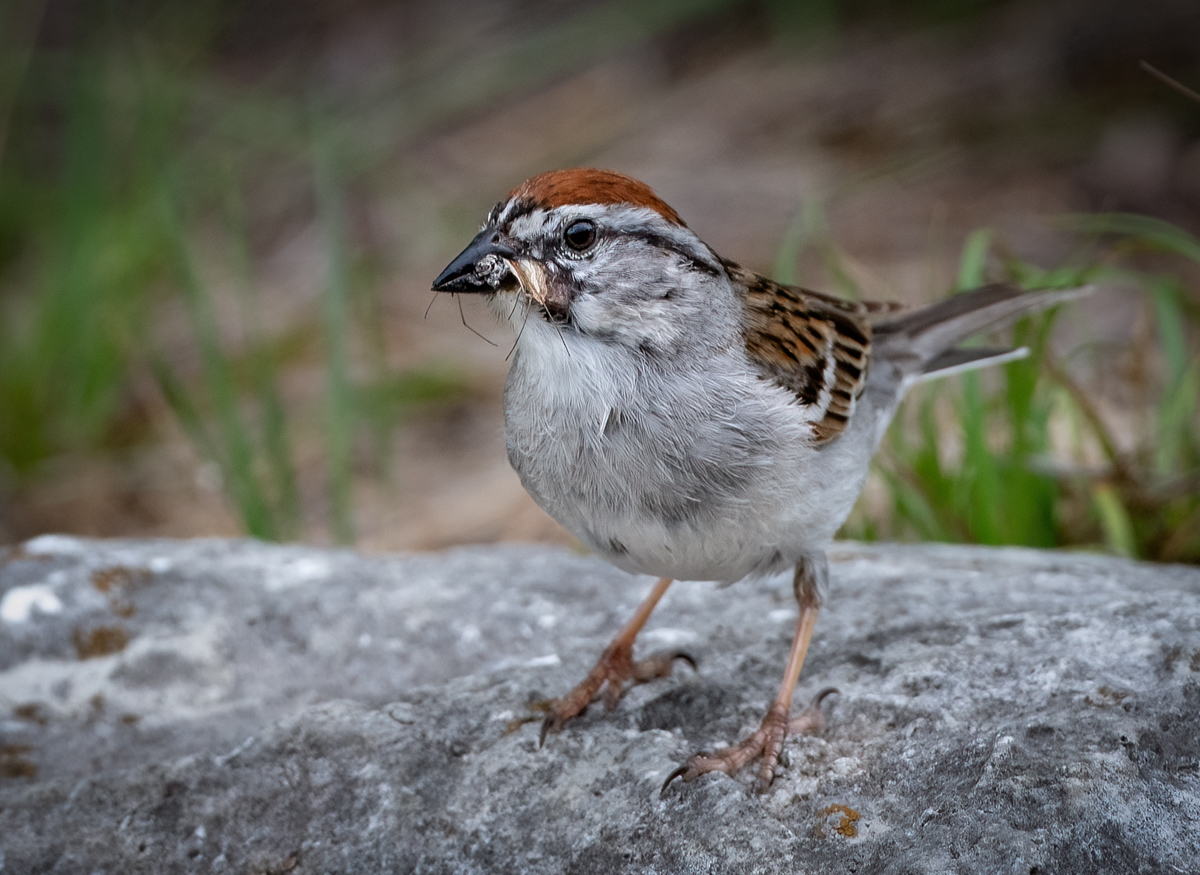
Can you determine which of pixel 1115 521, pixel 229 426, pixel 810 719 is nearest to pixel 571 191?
pixel 810 719

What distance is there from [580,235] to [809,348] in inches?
34.0

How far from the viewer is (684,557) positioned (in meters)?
2.94

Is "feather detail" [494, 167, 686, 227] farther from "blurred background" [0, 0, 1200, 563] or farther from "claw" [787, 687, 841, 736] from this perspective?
"blurred background" [0, 0, 1200, 563]

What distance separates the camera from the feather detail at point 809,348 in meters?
3.23

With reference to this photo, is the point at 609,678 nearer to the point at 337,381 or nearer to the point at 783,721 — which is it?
the point at 783,721

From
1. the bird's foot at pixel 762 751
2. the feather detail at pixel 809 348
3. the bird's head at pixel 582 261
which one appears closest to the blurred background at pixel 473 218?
the feather detail at pixel 809 348

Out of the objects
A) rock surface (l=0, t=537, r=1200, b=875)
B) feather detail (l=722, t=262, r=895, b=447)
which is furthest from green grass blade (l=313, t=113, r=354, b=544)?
feather detail (l=722, t=262, r=895, b=447)

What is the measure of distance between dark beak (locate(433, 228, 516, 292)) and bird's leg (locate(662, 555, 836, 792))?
3.74 ft

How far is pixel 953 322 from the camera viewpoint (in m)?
4.04

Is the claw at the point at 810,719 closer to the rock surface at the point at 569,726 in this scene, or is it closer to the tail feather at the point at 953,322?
the rock surface at the point at 569,726

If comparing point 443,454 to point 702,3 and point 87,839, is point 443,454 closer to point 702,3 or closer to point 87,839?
point 702,3

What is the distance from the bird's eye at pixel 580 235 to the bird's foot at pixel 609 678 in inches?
45.3

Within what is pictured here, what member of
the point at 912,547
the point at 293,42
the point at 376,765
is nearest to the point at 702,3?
the point at 293,42

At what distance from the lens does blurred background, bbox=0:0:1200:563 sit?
510 cm
